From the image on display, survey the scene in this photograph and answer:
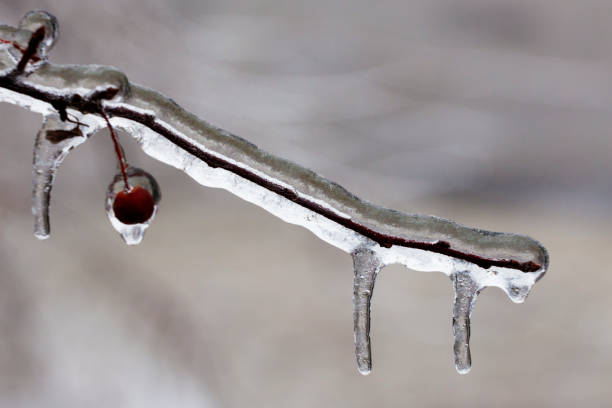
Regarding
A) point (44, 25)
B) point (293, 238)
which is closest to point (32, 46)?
point (44, 25)

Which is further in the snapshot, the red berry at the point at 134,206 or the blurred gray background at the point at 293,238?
the blurred gray background at the point at 293,238

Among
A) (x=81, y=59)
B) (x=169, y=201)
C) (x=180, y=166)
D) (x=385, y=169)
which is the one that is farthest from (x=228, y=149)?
(x=385, y=169)

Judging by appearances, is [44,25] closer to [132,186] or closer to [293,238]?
[132,186]

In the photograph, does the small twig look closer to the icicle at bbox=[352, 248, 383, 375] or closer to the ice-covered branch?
the ice-covered branch

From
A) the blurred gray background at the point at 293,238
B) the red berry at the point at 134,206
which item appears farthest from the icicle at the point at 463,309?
the blurred gray background at the point at 293,238

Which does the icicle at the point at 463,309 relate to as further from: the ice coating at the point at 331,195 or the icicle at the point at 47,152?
the icicle at the point at 47,152

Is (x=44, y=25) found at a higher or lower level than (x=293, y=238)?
lower
